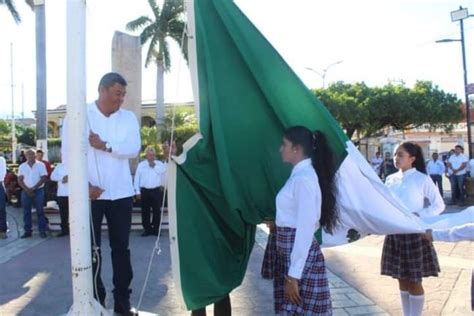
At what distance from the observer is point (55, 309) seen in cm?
480

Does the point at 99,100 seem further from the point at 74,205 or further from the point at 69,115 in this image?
the point at 74,205

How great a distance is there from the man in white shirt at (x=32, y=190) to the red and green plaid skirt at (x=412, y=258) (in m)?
7.30

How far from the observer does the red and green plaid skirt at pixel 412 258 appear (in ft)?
13.3

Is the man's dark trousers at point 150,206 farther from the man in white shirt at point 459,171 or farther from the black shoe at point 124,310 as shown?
the man in white shirt at point 459,171

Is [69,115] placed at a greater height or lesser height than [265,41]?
lesser

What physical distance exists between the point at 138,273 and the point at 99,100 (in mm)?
3211

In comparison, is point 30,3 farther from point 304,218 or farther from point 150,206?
point 304,218

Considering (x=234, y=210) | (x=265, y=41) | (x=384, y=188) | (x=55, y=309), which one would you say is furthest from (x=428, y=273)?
(x=55, y=309)

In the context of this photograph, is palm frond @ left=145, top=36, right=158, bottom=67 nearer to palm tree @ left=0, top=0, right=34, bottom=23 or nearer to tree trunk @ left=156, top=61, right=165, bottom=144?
tree trunk @ left=156, top=61, right=165, bottom=144

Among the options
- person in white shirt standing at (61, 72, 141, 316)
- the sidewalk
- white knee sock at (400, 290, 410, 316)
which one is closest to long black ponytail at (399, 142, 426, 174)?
white knee sock at (400, 290, 410, 316)

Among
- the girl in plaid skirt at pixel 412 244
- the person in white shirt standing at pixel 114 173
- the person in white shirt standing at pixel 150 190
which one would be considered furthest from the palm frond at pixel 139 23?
the girl in plaid skirt at pixel 412 244

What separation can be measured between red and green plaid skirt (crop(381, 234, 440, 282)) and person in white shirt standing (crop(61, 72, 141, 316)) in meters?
Answer: 2.22

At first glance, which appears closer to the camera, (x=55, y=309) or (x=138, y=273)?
→ (x=55, y=309)

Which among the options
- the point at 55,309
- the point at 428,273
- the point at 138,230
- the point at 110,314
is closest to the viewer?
the point at 110,314
